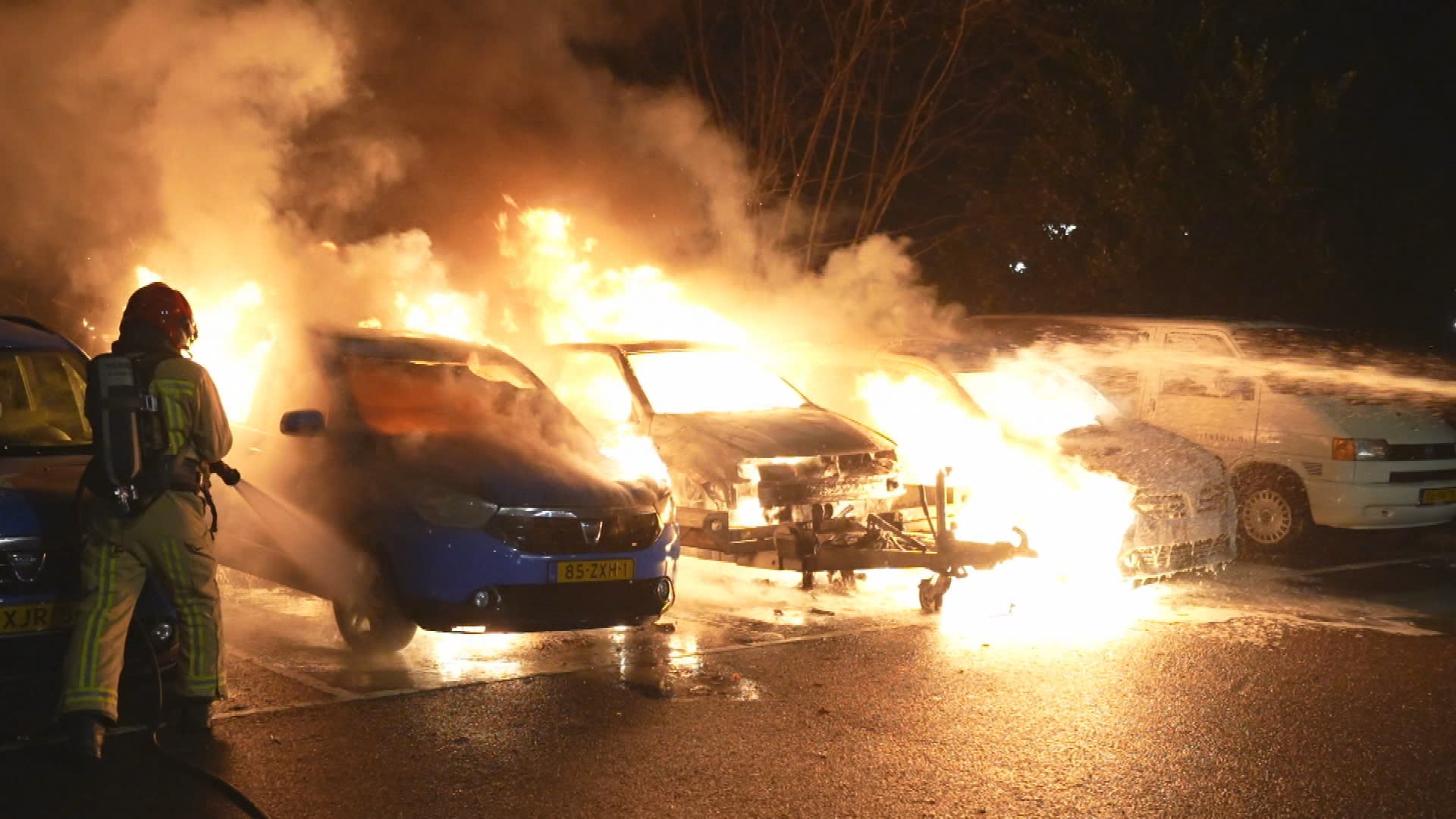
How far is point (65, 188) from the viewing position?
12562mm

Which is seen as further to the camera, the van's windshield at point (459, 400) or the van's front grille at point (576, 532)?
the van's windshield at point (459, 400)

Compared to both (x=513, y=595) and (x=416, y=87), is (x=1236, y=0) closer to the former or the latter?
(x=416, y=87)

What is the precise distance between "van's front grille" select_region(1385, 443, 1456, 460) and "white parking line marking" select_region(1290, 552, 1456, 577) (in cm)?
85

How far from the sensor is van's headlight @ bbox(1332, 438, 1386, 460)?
38.2 feet

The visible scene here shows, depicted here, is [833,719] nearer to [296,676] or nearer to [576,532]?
[576,532]

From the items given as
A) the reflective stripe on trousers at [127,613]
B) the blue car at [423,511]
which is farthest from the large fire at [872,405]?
the reflective stripe on trousers at [127,613]

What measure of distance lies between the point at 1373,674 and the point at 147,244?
10.0 meters

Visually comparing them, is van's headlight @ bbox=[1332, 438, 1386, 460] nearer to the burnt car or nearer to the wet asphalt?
the wet asphalt

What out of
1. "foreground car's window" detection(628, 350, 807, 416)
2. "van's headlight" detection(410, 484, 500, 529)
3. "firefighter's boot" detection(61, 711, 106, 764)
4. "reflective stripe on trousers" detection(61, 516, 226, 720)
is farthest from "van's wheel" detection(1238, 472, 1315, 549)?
"firefighter's boot" detection(61, 711, 106, 764)

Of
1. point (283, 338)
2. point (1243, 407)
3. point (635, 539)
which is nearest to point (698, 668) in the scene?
point (635, 539)

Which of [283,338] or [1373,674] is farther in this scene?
[283,338]

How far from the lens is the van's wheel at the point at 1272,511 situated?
12.0 meters

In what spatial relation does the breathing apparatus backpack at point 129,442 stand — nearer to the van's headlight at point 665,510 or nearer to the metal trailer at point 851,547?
the van's headlight at point 665,510

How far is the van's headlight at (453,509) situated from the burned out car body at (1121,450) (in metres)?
3.04
